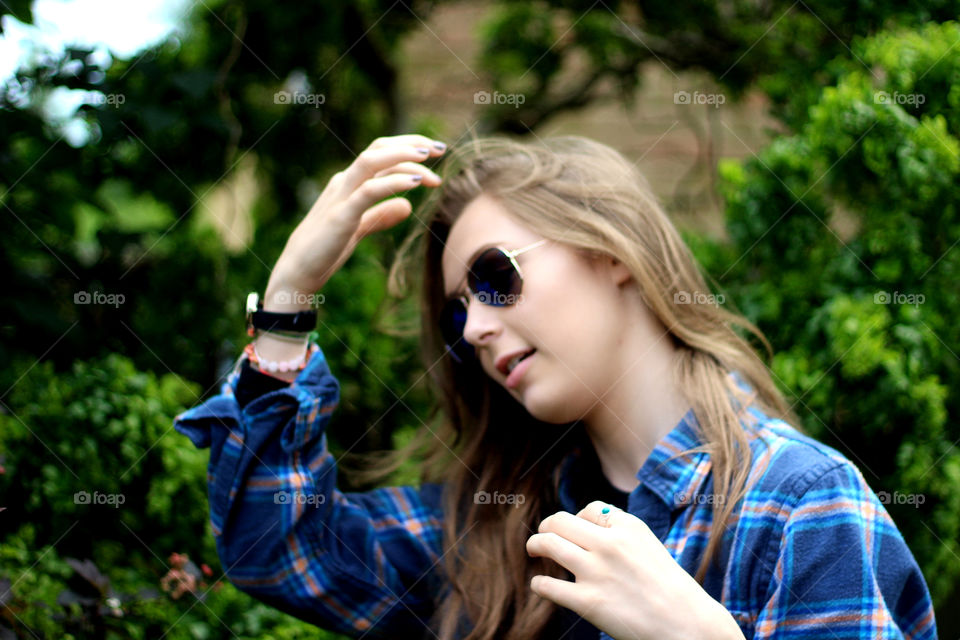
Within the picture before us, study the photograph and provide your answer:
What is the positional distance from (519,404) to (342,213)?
636 mm

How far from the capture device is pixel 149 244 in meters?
3.07

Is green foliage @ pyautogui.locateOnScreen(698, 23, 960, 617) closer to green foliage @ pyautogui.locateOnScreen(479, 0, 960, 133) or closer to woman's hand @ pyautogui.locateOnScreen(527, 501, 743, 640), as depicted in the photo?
green foliage @ pyautogui.locateOnScreen(479, 0, 960, 133)

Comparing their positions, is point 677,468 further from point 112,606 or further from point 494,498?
point 112,606

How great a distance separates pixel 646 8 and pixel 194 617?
2741 millimetres

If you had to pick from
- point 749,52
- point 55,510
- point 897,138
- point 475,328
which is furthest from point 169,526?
point 749,52

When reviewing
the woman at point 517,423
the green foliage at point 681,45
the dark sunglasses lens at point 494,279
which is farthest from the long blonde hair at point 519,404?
the green foliage at point 681,45

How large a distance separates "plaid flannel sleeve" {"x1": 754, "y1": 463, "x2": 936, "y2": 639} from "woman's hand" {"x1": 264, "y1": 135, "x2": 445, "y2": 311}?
1.00 m

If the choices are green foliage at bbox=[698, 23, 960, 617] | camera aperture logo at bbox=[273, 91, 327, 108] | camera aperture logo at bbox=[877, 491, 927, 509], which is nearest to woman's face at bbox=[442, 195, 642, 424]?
green foliage at bbox=[698, 23, 960, 617]

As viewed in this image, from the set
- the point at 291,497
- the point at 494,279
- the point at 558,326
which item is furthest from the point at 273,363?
the point at 558,326

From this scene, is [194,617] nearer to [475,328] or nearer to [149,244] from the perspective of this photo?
[475,328]

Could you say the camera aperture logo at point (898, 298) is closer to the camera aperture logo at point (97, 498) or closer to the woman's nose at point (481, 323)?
the woman's nose at point (481, 323)

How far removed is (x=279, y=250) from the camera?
Answer: 3.17 meters

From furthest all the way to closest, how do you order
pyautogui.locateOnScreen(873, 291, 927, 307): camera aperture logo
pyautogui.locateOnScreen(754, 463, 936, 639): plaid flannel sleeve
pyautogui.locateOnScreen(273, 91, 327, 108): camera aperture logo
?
pyautogui.locateOnScreen(273, 91, 327, 108): camera aperture logo < pyautogui.locateOnScreen(873, 291, 927, 307): camera aperture logo < pyautogui.locateOnScreen(754, 463, 936, 639): plaid flannel sleeve

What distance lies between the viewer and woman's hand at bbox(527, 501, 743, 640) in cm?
128
